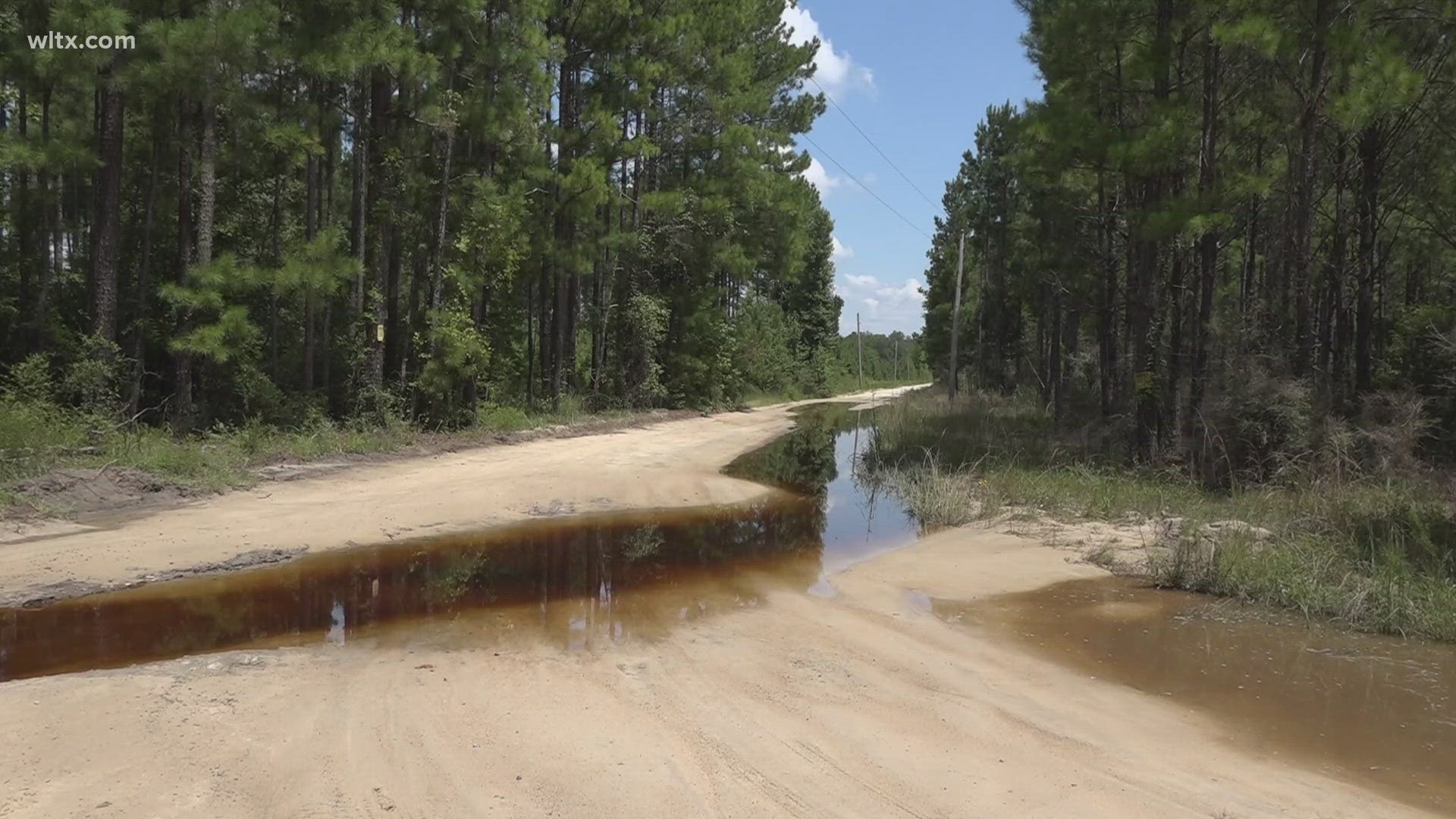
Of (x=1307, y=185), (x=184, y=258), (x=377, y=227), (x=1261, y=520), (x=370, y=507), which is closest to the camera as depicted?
(x=1261, y=520)

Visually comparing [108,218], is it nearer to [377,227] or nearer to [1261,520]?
[377,227]

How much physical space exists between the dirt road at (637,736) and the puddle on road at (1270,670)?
332mm

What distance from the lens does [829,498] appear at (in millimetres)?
14430

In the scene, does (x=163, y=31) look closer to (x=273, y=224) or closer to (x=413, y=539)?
(x=273, y=224)

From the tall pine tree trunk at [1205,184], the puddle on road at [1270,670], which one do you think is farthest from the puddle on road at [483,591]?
the tall pine tree trunk at [1205,184]

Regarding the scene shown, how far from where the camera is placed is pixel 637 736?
175 inches

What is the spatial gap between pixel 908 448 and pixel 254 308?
599 inches

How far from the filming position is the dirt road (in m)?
3.73

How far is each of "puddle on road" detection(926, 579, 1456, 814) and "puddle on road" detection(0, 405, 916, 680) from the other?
2.47 metres

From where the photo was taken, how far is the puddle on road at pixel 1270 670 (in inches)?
183

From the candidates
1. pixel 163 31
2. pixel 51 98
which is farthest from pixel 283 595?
pixel 51 98

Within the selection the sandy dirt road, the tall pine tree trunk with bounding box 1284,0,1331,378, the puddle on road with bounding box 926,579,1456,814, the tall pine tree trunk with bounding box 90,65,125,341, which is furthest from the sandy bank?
the tall pine tree trunk with bounding box 1284,0,1331,378

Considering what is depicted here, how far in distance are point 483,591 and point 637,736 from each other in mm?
3483

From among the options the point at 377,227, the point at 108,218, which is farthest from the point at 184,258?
the point at 377,227
